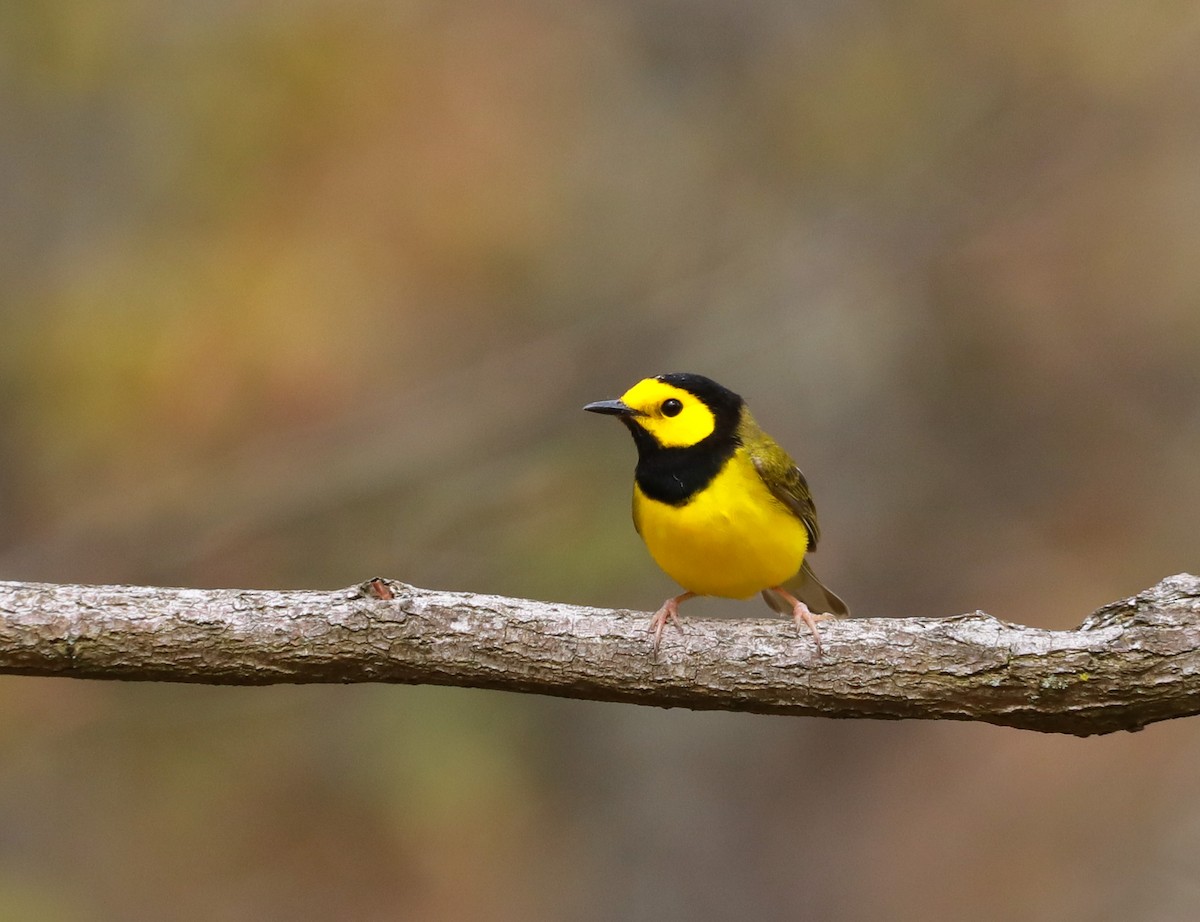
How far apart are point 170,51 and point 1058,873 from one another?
8599 mm

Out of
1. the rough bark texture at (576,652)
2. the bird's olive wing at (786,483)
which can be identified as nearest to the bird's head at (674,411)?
the bird's olive wing at (786,483)

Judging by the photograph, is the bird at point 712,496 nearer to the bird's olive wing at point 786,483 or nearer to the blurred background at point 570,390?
the bird's olive wing at point 786,483

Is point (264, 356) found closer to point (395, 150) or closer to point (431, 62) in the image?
point (395, 150)

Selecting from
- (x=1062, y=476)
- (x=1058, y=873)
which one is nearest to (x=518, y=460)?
(x=1062, y=476)

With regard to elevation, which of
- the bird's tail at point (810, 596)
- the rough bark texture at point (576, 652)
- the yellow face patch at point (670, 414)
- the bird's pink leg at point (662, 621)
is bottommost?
the rough bark texture at point (576, 652)

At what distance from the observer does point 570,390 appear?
377 inches

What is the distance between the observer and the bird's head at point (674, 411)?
5.51 m

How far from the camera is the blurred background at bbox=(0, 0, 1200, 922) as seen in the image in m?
8.43

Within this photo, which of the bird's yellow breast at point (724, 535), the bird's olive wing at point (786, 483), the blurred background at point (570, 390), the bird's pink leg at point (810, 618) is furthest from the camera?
the blurred background at point (570, 390)

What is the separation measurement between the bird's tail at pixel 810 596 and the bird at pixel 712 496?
0.03 m

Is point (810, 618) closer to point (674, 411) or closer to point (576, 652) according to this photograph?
point (576, 652)

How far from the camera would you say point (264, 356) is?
26.9 feet

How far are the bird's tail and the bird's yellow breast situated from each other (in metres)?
0.57

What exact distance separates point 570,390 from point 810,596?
383 centimetres
